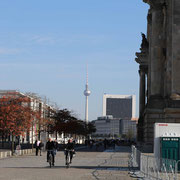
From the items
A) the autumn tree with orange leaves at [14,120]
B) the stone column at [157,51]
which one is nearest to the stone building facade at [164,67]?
the stone column at [157,51]

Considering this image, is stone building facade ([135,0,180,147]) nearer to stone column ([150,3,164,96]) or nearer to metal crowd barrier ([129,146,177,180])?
stone column ([150,3,164,96])

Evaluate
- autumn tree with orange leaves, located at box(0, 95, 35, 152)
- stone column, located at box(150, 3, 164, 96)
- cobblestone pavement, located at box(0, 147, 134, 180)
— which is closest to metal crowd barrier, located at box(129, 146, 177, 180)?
cobblestone pavement, located at box(0, 147, 134, 180)

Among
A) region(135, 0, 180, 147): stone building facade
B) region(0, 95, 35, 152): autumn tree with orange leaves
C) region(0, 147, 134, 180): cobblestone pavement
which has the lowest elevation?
region(0, 147, 134, 180): cobblestone pavement


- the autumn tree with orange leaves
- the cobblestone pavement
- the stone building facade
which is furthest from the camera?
the autumn tree with orange leaves

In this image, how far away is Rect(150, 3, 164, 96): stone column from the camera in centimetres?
5228

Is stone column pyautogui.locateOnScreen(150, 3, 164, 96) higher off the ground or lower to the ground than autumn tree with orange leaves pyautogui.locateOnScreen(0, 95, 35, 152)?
higher

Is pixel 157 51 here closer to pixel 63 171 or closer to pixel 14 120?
pixel 14 120

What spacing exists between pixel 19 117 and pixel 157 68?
17.5 m

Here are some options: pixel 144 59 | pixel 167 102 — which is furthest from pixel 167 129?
pixel 144 59

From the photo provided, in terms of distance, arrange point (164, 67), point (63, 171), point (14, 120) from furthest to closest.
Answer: point (14, 120)
point (164, 67)
point (63, 171)

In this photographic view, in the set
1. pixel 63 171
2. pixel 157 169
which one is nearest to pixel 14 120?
pixel 63 171

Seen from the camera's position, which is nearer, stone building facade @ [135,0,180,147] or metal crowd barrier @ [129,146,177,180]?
metal crowd barrier @ [129,146,177,180]

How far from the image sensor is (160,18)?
5253cm

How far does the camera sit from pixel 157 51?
172ft
